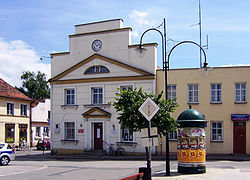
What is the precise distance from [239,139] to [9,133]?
26.5 m

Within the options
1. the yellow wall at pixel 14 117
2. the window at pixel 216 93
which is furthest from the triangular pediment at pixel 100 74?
the yellow wall at pixel 14 117

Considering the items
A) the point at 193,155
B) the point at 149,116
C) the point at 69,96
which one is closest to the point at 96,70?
the point at 69,96

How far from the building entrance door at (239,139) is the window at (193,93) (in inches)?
150

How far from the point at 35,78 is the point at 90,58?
148ft

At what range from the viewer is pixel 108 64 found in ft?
101

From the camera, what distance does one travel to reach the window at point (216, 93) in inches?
1101

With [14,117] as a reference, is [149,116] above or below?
above

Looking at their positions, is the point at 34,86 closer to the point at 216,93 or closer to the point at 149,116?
the point at 216,93

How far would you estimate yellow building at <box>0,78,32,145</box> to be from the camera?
1583 inches

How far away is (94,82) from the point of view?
31.2 m

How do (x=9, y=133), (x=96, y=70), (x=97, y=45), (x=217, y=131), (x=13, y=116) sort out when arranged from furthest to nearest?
(x=13, y=116)
(x=9, y=133)
(x=97, y=45)
(x=96, y=70)
(x=217, y=131)

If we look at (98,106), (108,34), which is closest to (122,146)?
(98,106)

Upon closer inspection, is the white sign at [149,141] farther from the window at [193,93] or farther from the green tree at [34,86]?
the green tree at [34,86]

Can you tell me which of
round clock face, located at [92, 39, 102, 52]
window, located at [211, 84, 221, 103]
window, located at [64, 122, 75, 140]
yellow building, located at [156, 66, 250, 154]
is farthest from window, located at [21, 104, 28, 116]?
window, located at [211, 84, 221, 103]
